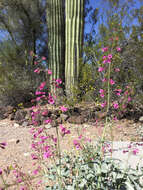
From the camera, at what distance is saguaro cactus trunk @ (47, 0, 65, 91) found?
5.88 meters

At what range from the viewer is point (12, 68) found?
6.95m

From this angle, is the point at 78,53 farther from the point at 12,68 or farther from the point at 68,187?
the point at 68,187

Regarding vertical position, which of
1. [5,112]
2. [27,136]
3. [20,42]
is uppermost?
[20,42]

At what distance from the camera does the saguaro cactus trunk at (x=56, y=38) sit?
19.3ft

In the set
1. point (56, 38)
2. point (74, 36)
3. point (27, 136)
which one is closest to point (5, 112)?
point (27, 136)

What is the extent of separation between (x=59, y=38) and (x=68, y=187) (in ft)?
17.5

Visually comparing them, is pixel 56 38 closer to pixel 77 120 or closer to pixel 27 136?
pixel 77 120

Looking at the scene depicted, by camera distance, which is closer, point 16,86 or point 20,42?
point 16,86

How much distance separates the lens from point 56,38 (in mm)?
5961

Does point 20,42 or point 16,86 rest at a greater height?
point 20,42

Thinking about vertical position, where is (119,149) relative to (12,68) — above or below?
below

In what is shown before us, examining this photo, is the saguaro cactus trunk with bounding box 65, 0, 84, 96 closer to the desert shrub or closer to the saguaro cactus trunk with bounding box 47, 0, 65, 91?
the saguaro cactus trunk with bounding box 47, 0, 65, 91

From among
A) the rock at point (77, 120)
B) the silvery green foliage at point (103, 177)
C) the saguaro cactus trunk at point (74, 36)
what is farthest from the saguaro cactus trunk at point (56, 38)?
the silvery green foliage at point (103, 177)

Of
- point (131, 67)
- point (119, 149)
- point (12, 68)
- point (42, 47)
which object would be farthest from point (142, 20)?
point (42, 47)
